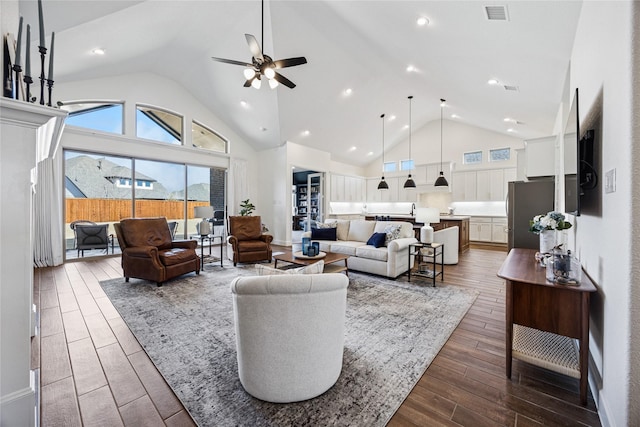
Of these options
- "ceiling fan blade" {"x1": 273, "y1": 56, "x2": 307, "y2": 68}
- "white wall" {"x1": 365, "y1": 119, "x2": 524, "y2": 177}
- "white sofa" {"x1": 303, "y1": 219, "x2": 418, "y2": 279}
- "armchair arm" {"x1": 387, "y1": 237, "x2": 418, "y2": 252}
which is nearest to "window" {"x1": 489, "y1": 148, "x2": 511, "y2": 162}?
"white wall" {"x1": 365, "y1": 119, "x2": 524, "y2": 177}

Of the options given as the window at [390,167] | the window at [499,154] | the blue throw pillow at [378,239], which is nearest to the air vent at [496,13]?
the blue throw pillow at [378,239]

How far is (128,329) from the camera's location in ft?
8.17

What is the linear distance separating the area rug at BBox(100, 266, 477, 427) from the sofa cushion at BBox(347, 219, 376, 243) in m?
1.19

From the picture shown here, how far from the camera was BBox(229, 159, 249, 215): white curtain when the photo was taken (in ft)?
25.5

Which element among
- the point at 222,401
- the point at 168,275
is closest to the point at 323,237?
the point at 168,275

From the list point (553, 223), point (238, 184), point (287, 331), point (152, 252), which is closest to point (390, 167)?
point (238, 184)

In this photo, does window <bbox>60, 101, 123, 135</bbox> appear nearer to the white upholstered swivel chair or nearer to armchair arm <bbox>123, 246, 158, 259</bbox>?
armchair arm <bbox>123, 246, 158, 259</bbox>

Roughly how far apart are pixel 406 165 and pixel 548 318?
28.5 ft

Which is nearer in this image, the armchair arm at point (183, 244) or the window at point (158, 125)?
the armchair arm at point (183, 244)

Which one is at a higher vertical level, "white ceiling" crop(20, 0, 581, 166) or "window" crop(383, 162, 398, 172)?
"white ceiling" crop(20, 0, 581, 166)

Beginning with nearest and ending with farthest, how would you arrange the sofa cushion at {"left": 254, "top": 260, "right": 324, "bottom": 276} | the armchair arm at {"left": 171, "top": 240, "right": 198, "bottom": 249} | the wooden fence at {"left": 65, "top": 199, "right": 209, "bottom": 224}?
1. the sofa cushion at {"left": 254, "top": 260, "right": 324, "bottom": 276}
2. the armchair arm at {"left": 171, "top": 240, "right": 198, "bottom": 249}
3. the wooden fence at {"left": 65, "top": 199, "right": 209, "bottom": 224}

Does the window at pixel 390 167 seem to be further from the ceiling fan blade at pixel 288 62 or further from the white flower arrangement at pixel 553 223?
the white flower arrangement at pixel 553 223

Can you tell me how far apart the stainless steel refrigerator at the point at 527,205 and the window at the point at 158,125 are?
7612 mm

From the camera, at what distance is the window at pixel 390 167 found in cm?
1005
